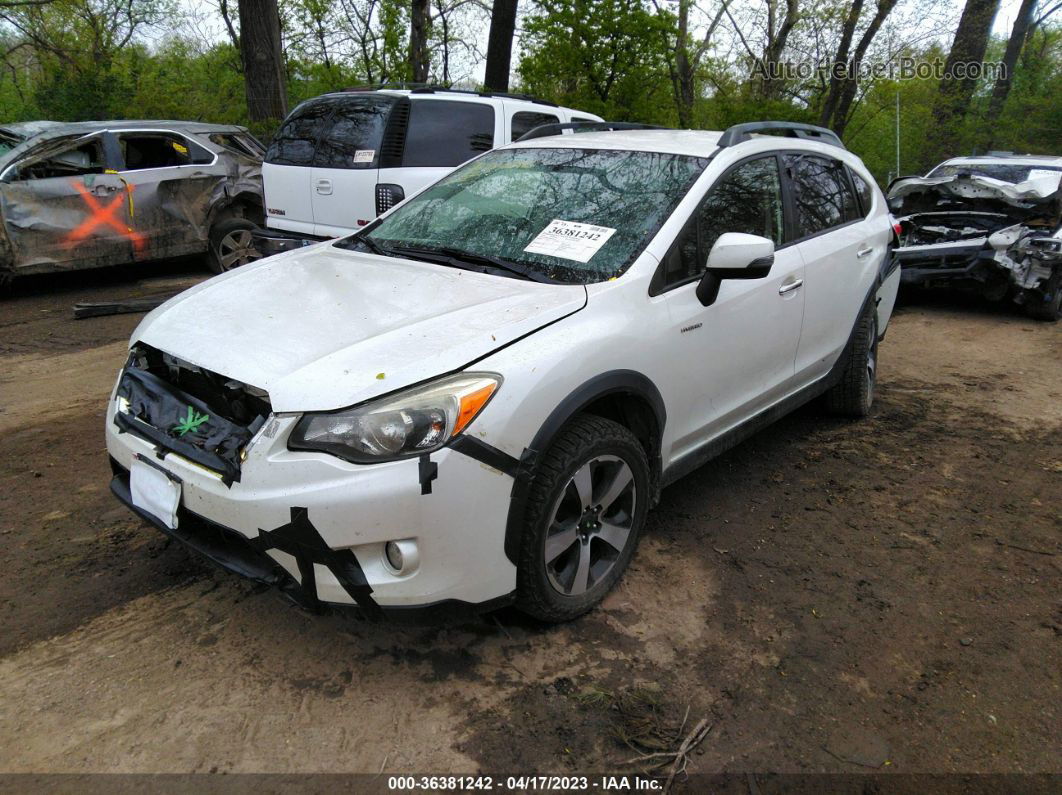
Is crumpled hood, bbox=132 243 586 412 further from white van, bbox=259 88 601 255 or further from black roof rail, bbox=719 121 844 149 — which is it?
white van, bbox=259 88 601 255

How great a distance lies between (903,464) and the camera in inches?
177

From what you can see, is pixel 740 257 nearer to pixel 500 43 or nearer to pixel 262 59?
pixel 500 43

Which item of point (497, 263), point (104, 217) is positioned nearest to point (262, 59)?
point (104, 217)

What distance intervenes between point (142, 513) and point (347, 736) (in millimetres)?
1085

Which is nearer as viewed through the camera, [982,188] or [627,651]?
[627,651]

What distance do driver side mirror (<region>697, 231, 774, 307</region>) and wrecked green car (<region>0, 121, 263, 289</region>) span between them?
7.14 meters

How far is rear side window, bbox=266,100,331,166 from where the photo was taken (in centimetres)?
701

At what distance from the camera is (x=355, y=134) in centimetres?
675

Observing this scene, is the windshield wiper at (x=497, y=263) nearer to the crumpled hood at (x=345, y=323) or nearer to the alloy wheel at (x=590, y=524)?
the crumpled hood at (x=345, y=323)

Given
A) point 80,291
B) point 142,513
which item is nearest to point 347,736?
point 142,513

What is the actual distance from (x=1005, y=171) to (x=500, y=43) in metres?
7.23

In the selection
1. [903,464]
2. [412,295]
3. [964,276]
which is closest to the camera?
[412,295]

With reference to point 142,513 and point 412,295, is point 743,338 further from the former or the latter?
point 142,513

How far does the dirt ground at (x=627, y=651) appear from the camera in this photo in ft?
7.80
